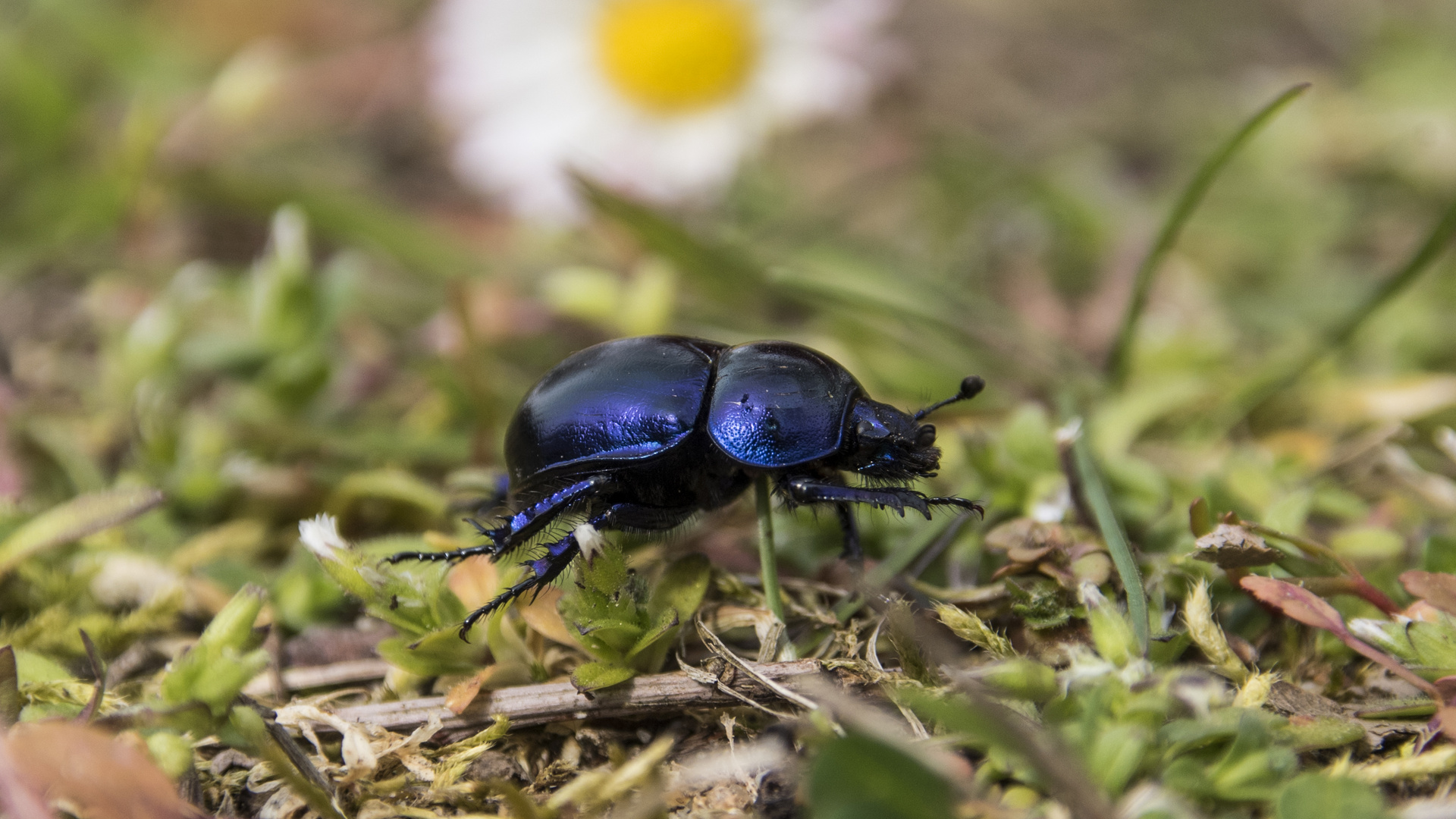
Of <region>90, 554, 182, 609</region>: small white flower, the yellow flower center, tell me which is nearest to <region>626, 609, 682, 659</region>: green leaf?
<region>90, 554, 182, 609</region>: small white flower

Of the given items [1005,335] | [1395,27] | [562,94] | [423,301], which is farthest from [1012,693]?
[1395,27]

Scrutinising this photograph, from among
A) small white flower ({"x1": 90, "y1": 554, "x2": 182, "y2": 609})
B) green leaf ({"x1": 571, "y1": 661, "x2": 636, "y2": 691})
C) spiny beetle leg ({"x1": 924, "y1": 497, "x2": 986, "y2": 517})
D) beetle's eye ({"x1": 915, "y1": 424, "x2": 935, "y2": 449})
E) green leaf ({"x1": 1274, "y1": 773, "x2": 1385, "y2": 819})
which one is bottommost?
small white flower ({"x1": 90, "y1": 554, "x2": 182, "y2": 609})

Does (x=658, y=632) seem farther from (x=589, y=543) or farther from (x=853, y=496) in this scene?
(x=853, y=496)

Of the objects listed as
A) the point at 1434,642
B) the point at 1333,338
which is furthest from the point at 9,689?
the point at 1333,338

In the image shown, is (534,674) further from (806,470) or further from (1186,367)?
(1186,367)

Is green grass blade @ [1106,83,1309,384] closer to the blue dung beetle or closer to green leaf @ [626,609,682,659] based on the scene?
the blue dung beetle

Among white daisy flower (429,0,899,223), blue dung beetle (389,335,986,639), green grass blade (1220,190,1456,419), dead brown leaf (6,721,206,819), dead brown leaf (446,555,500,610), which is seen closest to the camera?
dead brown leaf (6,721,206,819)

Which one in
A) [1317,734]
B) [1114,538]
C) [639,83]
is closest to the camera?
[1317,734]
